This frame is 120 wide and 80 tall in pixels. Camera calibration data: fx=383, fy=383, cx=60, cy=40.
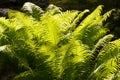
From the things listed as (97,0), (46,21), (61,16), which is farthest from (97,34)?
(97,0)

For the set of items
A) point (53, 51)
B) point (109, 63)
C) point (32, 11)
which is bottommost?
point (109, 63)

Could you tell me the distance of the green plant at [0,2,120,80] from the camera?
670cm

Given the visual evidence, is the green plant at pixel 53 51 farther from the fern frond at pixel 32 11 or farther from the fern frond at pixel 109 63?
the fern frond at pixel 32 11

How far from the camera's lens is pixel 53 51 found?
6.89 m

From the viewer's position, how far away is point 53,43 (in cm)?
701

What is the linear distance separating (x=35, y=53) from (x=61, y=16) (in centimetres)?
99

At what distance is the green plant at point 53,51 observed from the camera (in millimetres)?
6702

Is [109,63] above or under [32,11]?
under

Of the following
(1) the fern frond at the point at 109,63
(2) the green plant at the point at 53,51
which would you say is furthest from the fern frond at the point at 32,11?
(1) the fern frond at the point at 109,63

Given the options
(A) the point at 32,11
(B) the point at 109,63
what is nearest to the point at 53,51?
(B) the point at 109,63

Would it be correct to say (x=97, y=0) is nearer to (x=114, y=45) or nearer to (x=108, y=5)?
(x=108, y=5)

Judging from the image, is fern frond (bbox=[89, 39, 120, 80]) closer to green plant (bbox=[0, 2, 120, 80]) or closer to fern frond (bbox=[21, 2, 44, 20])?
green plant (bbox=[0, 2, 120, 80])

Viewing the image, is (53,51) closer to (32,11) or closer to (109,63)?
(109,63)

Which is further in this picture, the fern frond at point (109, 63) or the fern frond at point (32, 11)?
the fern frond at point (32, 11)
